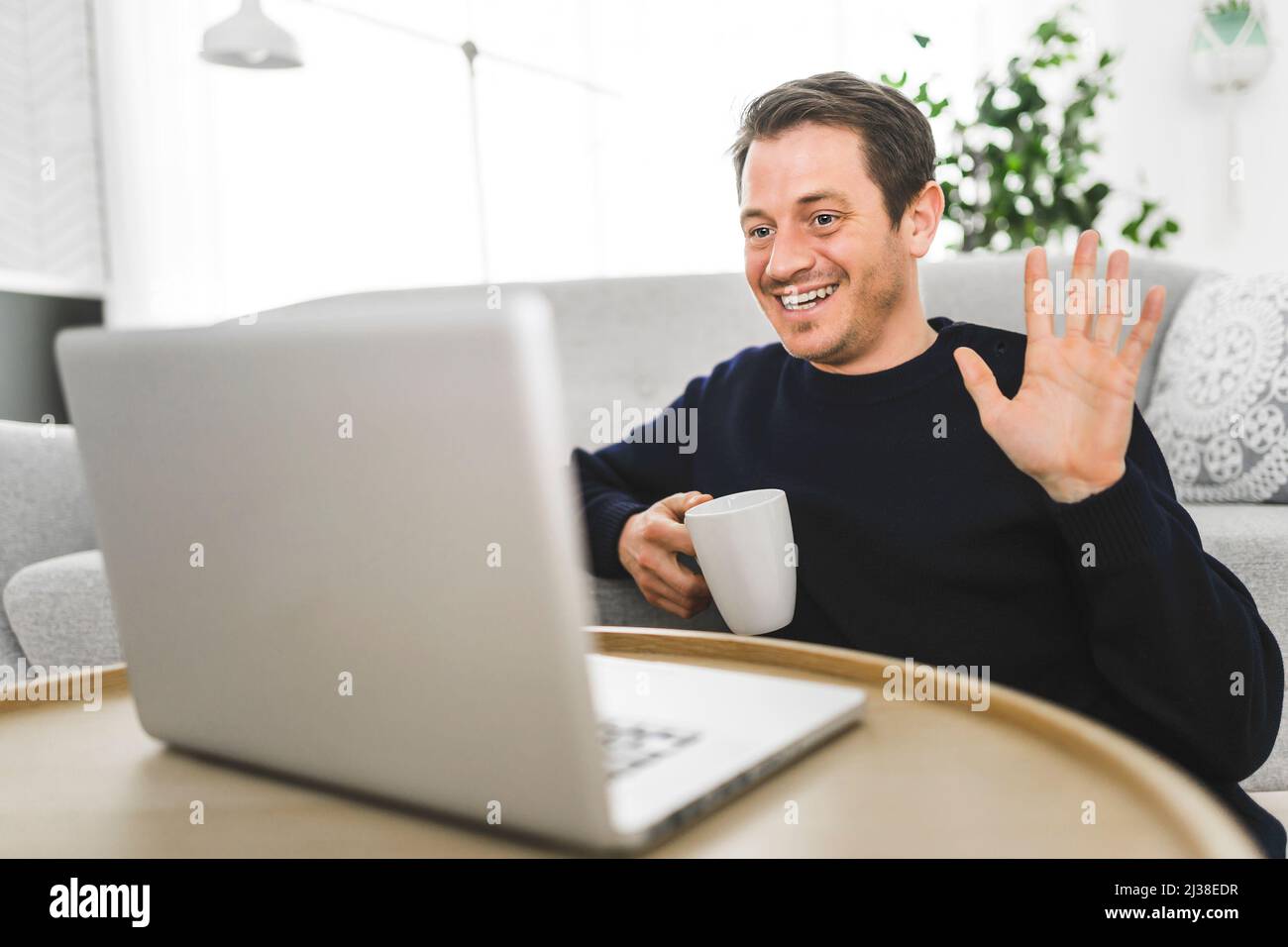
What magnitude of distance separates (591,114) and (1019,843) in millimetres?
2924

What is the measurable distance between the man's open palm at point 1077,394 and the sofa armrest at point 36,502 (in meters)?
1.36

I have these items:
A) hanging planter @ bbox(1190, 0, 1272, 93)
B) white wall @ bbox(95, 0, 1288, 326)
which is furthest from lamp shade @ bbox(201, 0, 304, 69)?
hanging planter @ bbox(1190, 0, 1272, 93)

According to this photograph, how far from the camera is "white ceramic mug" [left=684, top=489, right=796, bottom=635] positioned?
2.56 feet

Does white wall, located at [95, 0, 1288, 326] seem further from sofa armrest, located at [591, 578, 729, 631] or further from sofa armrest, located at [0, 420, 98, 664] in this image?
sofa armrest, located at [591, 578, 729, 631]

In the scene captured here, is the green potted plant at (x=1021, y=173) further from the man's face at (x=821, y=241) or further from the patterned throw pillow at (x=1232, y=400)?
the man's face at (x=821, y=241)

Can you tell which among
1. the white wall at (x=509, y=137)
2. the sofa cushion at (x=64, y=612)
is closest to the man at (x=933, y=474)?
the sofa cushion at (x=64, y=612)

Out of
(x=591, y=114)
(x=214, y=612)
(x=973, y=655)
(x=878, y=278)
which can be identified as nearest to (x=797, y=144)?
(x=878, y=278)

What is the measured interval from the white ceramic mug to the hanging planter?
9.38ft

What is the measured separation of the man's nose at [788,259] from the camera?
105 centimetres

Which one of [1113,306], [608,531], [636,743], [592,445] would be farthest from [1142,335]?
[592,445]

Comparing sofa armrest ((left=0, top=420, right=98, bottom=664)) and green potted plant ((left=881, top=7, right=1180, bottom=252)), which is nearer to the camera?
sofa armrest ((left=0, top=420, right=98, bottom=664))

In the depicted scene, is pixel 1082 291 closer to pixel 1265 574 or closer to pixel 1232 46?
pixel 1265 574
